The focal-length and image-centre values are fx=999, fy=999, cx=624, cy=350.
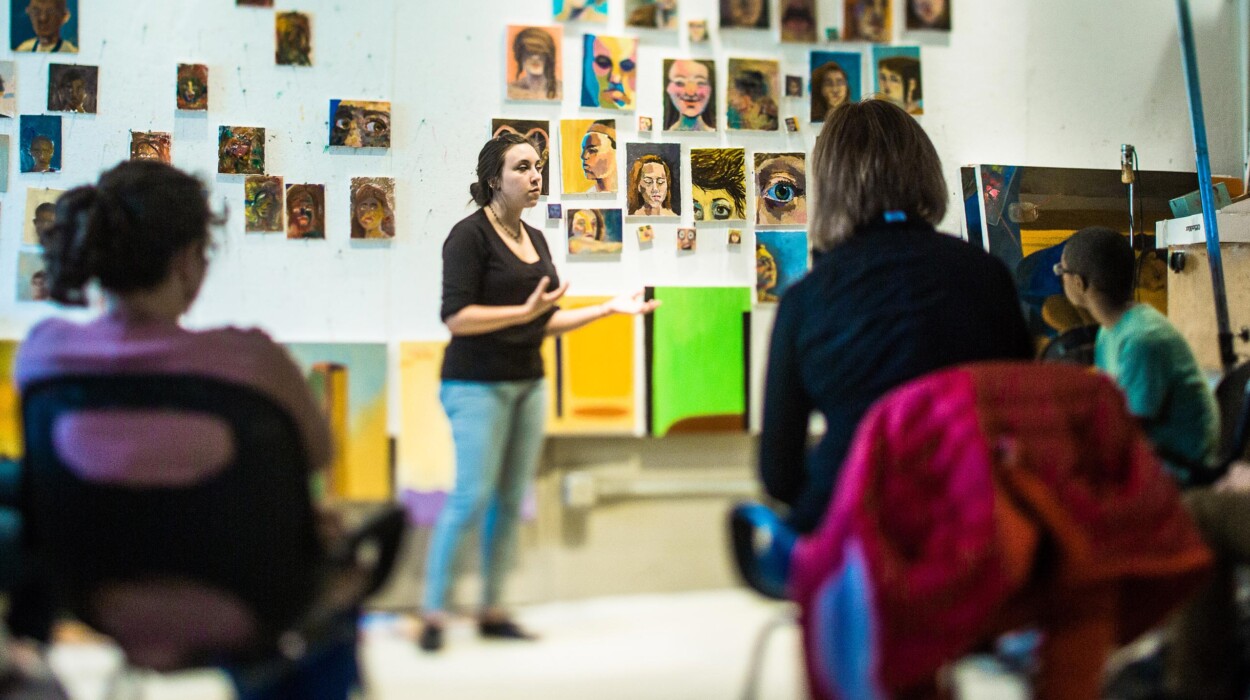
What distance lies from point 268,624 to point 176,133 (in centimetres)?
119

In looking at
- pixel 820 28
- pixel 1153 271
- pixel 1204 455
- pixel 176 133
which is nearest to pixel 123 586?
pixel 176 133

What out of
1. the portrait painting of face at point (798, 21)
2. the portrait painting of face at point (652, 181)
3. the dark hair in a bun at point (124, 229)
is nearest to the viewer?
the dark hair in a bun at point (124, 229)

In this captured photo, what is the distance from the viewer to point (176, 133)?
206cm

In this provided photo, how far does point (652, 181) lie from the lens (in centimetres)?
223

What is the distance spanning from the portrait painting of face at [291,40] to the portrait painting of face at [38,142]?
18.4 inches

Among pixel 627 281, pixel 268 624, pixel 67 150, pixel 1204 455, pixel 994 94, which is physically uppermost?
pixel 994 94

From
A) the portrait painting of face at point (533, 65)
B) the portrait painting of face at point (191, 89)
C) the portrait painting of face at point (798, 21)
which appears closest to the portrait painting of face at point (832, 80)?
the portrait painting of face at point (798, 21)

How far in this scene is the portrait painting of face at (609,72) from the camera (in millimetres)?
2209

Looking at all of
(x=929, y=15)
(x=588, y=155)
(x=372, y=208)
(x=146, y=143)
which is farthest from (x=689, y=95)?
(x=146, y=143)

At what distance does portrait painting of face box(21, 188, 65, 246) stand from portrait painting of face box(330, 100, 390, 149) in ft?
1.85

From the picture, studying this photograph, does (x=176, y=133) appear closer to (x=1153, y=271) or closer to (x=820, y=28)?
(x=820, y=28)

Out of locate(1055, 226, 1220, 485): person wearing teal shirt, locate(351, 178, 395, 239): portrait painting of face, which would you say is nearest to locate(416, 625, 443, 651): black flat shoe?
locate(351, 178, 395, 239): portrait painting of face

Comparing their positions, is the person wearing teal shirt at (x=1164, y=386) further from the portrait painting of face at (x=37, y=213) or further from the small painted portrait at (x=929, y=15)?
the portrait painting of face at (x=37, y=213)

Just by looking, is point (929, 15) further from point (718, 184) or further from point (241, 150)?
point (241, 150)
